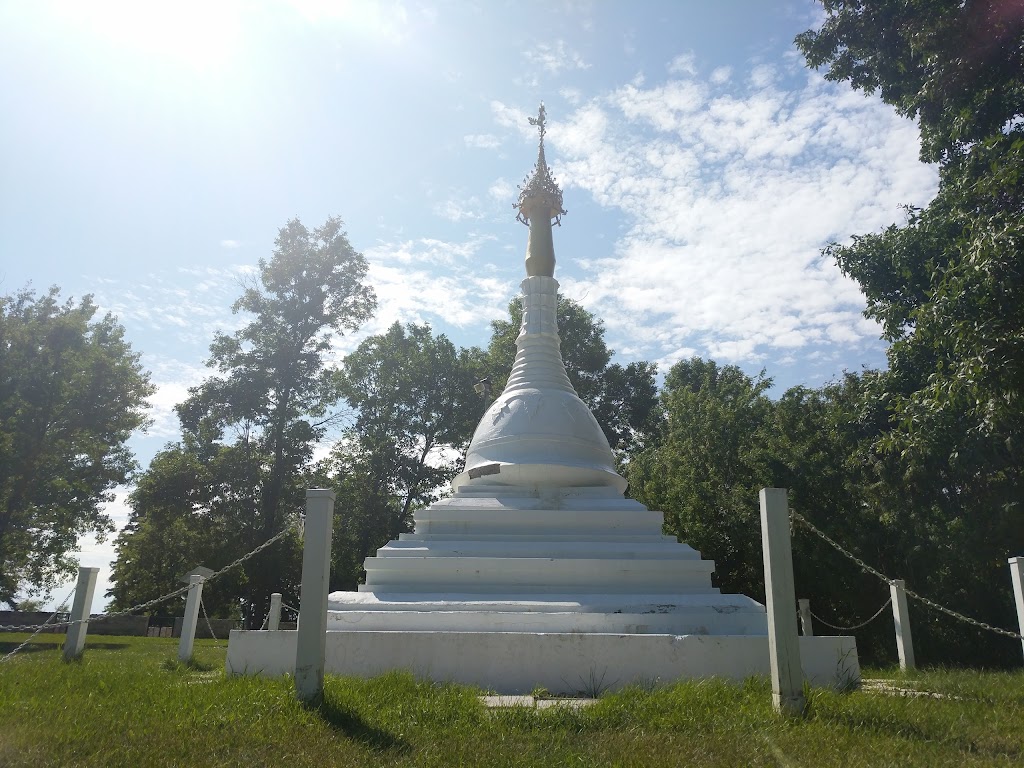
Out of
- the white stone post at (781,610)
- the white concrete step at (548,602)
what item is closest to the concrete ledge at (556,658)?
the white concrete step at (548,602)

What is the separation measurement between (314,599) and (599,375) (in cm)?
2398

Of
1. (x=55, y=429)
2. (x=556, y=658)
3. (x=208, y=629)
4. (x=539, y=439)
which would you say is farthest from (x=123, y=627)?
(x=556, y=658)

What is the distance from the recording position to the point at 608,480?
11.2m

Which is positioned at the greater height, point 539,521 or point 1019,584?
→ point 539,521

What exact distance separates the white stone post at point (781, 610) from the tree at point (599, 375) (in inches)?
812

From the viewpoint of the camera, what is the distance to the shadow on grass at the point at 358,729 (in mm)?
4059

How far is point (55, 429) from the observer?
19.9 m

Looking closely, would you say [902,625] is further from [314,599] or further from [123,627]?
[123,627]

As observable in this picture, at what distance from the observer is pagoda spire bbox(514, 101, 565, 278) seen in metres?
14.0

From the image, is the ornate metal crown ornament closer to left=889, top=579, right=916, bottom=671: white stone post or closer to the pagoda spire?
the pagoda spire

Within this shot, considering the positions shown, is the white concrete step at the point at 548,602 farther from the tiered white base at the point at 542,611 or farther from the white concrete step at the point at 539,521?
the white concrete step at the point at 539,521

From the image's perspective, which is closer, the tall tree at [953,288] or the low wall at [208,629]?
the tall tree at [953,288]

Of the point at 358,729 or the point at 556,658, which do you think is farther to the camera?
the point at 556,658

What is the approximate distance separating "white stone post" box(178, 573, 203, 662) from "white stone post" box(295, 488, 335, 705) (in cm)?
592
